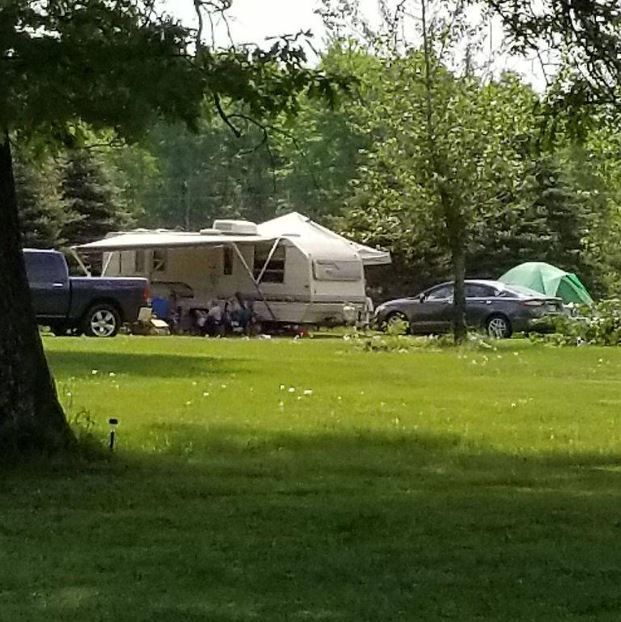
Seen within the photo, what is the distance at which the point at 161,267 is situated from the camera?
111 ft

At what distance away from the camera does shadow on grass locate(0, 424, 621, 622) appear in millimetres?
5594

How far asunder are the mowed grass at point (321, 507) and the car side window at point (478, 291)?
53.9 ft

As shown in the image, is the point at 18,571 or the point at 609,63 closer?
the point at 18,571

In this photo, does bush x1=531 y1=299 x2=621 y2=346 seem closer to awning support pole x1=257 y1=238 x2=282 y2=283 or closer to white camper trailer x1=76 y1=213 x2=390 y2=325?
white camper trailer x1=76 y1=213 x2=390 y2=325

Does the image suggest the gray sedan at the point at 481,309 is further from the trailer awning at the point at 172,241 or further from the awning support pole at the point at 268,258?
the trailer awning at the point at 172,241

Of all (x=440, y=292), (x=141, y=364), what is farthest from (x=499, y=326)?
(x=141, y=364)

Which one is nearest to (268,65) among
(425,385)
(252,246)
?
(425,385)

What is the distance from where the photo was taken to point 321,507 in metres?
8.02

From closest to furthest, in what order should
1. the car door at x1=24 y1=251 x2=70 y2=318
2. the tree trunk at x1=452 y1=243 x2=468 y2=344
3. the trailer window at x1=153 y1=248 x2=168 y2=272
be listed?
1. the tree trunk at x1=452 y1=243 x2=468 y2=344
2. the car door at x1=24 y1=251 x2=70 y2=318
3. the trailer window at x1=153 y1=248 x2=168 y2=272

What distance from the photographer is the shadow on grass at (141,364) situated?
1680cm

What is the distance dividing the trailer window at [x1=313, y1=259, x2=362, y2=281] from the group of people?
1744mm

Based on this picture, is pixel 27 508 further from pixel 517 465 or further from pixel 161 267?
pixel 161 267

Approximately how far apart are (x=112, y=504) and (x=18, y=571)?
1.92 m

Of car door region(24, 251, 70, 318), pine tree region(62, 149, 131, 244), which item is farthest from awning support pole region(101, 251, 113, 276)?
pine tree region(62, 149, 131, 244)
